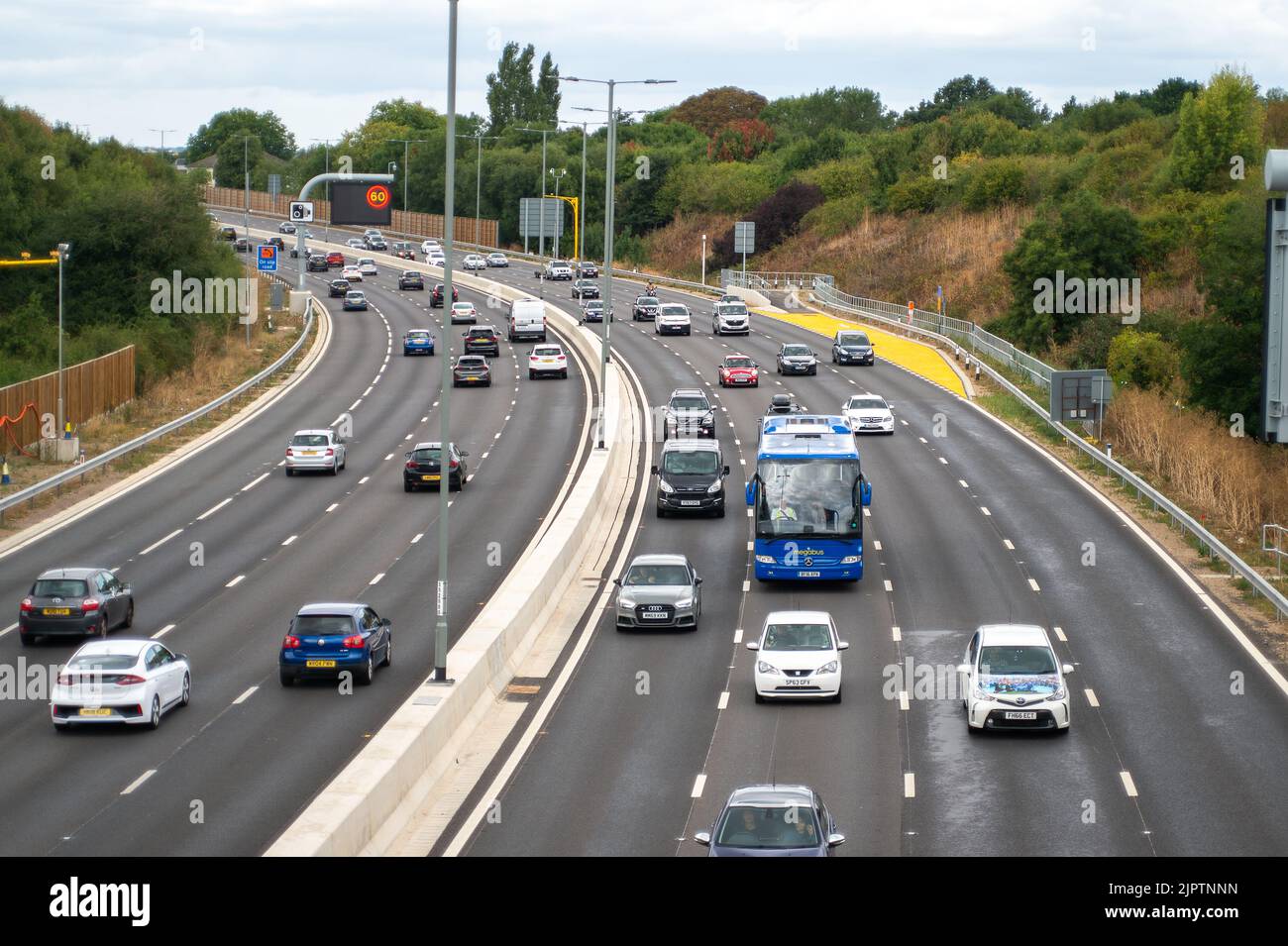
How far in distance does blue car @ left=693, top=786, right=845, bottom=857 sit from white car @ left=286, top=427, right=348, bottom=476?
3516 cm

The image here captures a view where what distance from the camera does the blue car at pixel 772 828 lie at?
19.1 meters

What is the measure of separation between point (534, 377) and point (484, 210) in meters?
103

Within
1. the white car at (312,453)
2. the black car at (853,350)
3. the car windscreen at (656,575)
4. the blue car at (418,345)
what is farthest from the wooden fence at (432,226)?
the car windscreen at (656,575)

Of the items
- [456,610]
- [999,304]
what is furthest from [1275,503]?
[999,304]

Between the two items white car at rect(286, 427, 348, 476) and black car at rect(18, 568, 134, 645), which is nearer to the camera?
black car at rect(18, 568, 134, 645)

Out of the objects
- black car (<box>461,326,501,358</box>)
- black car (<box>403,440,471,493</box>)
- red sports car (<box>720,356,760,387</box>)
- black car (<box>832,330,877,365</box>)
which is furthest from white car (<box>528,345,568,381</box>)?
black car (<box>403,440,471,493</box>)

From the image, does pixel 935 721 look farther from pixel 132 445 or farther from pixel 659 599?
pixel 132 445

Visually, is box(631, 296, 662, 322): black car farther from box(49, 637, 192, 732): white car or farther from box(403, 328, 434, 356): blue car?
box(49, 637, 192, 732): white car

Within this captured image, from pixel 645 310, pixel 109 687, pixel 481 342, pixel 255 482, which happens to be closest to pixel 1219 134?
pixel 645 310

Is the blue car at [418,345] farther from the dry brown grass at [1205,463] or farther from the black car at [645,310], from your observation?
the dry brown grass at [1205,463]

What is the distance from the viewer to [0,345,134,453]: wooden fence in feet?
188

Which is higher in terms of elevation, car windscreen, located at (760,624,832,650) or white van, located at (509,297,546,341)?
white van, located at (509,297,546,341)

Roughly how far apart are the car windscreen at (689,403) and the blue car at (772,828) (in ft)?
128
